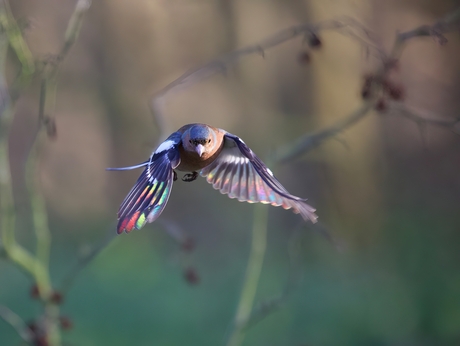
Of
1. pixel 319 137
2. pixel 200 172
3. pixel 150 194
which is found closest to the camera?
pixel 150 194

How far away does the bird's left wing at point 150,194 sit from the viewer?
91 centimetres

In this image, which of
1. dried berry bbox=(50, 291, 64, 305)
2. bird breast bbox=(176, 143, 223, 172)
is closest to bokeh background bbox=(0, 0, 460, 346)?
dried berry bbox=(50, 291, 64, 305)

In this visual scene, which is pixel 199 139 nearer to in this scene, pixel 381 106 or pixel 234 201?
pixel 381 106

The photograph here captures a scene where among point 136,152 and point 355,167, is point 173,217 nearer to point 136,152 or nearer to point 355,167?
point 136,152

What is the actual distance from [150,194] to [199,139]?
8.2 inches

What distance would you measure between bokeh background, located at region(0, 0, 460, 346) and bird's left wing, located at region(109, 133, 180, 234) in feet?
7.50

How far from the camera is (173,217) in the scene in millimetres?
3906

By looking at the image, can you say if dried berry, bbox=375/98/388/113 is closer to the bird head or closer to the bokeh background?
the bird head

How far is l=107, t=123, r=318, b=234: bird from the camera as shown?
958 millimetres

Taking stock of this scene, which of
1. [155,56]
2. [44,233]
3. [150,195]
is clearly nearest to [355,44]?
[155,56]

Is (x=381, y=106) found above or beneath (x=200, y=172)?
above

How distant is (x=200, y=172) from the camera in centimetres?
149

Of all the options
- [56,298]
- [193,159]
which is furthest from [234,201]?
[193,159]

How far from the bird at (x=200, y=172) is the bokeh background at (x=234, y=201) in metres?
1.92
